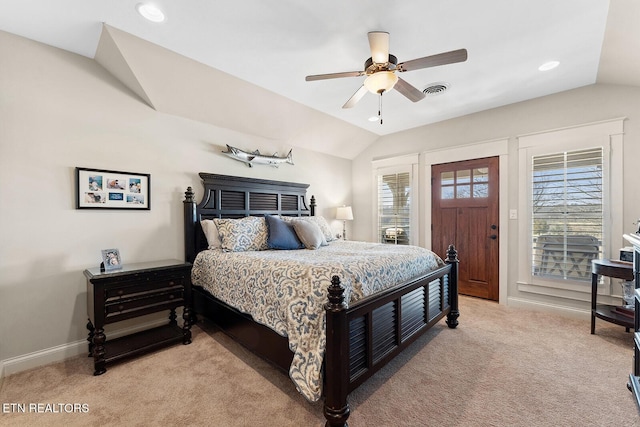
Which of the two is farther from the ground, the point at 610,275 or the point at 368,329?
the point at 610,275

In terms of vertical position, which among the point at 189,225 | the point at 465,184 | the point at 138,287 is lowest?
the point at 138,287

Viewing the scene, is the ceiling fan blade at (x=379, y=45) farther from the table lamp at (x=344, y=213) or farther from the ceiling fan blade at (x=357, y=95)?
the table lamp at (x=344, y=213)

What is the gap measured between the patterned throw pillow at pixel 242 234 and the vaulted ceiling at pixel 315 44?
1.34 m

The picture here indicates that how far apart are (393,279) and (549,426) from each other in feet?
3.88

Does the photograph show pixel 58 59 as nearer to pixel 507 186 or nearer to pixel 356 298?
pixel 356 298

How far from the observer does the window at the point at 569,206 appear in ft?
9.86

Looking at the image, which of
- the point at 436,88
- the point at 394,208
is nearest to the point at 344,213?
the point at 394,208

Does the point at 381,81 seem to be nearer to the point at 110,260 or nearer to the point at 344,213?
the point at 110,260

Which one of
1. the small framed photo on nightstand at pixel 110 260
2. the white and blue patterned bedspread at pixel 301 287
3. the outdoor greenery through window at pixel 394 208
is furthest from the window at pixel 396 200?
the small framed photo on nightstand at pixel 110 260

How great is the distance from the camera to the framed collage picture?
2.51 m

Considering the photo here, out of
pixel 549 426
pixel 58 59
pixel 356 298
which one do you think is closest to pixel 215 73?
pixel 58 59

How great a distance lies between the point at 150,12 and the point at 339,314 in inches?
97.7

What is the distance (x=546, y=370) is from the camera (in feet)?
6.97

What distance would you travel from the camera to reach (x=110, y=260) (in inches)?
94.2
